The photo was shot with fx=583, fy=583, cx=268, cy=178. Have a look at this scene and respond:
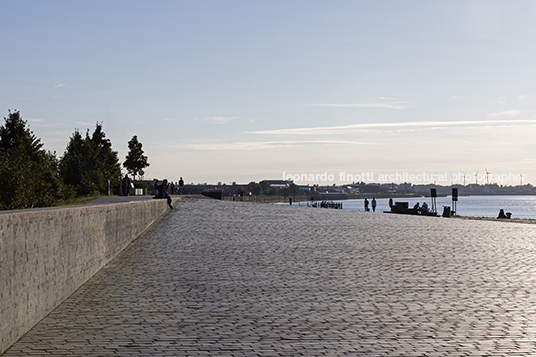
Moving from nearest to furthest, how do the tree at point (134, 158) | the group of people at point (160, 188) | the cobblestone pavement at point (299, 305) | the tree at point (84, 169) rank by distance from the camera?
the cobblestone pavement at point (299, 305), the group of people at point (160, 188), the tree at point (84, 169), the tree at point (134, 158)

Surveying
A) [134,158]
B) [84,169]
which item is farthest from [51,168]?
[134,158]

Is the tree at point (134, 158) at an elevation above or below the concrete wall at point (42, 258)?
above

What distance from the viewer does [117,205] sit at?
12.5 meters

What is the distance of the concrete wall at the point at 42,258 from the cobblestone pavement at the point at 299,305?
0.65 feet

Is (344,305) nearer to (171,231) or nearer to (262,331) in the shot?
(262,331)

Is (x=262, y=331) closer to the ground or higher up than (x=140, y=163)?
closer to the ground

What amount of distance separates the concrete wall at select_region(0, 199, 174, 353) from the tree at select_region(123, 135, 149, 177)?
83872 millimetres

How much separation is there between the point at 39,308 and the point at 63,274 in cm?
117

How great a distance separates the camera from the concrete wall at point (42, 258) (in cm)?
539

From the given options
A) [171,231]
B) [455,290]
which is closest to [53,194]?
[171,231]

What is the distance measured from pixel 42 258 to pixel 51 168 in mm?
59571

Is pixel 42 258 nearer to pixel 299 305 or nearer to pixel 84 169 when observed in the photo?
pixel 299 305

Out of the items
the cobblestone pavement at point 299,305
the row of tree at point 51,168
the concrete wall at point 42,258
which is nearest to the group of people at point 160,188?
the row of tree at point 51,168

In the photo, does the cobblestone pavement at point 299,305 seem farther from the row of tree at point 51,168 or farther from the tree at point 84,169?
the tree at point 84,169
